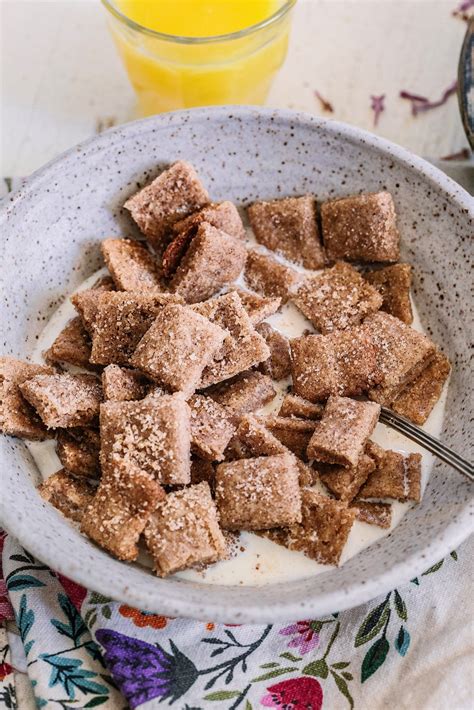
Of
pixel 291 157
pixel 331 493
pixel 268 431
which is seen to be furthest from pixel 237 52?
pixel 331 493

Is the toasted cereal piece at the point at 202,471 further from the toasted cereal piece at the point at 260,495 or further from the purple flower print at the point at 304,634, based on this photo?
the purple flower print at the point at 304,634

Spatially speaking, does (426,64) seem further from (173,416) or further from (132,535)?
(132,535)

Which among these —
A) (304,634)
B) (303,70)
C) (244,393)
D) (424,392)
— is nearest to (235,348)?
(244,393)

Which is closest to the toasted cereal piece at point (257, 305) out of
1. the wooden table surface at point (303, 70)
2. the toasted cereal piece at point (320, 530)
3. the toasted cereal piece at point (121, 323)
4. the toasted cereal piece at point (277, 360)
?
the toasted cereal piece at point (277, 360)

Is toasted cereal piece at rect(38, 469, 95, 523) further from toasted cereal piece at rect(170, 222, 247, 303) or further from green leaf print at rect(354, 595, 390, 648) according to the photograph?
green leaf print at rect(354, 595, 390, 648)

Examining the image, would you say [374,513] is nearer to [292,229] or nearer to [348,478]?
[348,478]
